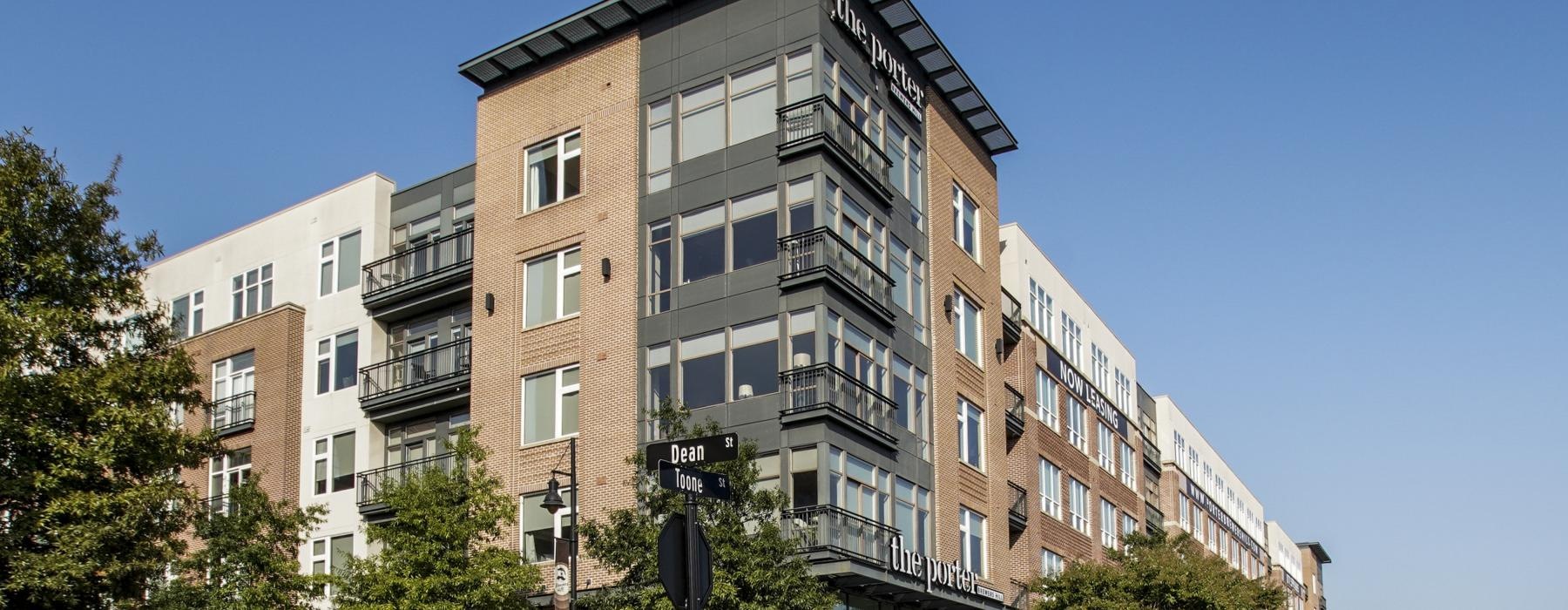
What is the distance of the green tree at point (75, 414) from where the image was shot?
2764cm

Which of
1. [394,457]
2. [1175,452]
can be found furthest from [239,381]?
[1175,452]

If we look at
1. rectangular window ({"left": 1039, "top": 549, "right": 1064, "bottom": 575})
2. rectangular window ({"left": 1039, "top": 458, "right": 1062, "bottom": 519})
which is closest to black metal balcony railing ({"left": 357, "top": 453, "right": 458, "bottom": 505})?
rectangular window ({"left": 1039, "top": 549, "right": 1064, "bottom": 575})

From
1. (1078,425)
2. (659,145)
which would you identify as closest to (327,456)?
(659,145)

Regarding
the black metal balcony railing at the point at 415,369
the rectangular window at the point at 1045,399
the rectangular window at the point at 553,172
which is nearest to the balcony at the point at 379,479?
the black metal balcony railing at the point at 415,369

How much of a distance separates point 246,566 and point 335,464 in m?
9.67

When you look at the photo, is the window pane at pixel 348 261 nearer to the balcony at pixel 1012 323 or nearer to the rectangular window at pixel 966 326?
the rectangular window at pixel 966 326

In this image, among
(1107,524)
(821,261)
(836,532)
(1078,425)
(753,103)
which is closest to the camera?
(836,532)

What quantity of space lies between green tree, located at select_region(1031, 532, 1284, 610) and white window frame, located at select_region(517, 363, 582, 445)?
1572cm

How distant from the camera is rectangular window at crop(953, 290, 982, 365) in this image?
4628cm

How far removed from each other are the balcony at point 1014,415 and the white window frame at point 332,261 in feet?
64.4

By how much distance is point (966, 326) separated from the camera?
4722 cm

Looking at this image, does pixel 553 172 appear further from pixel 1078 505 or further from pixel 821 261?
pixel 1078 505

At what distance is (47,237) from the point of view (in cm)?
2941

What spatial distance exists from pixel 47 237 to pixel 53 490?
4567 millimetres
